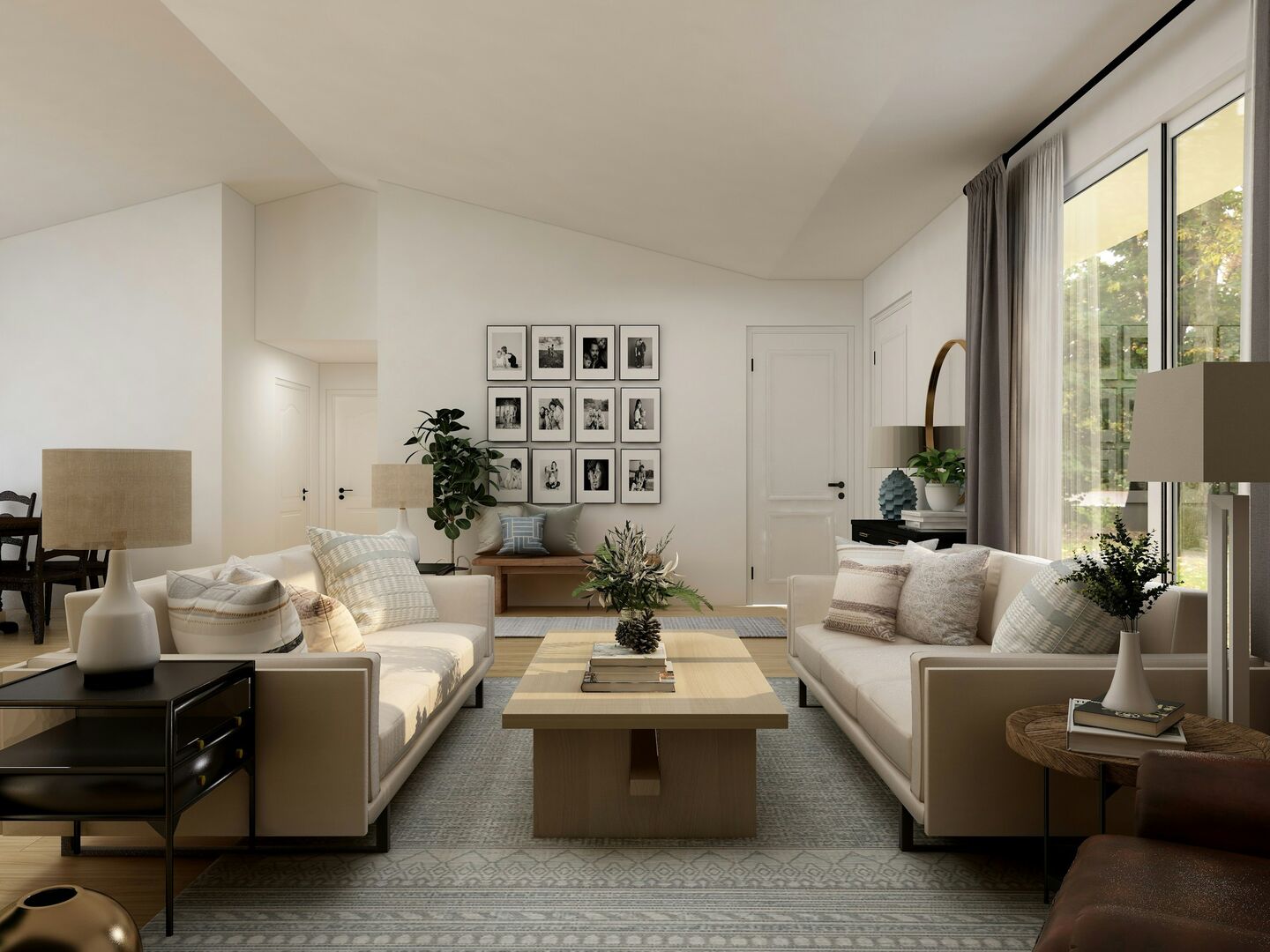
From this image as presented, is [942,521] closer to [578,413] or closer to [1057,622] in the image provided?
[1057,622]

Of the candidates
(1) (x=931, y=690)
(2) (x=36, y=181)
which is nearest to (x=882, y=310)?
(1) (x=931, y=690)

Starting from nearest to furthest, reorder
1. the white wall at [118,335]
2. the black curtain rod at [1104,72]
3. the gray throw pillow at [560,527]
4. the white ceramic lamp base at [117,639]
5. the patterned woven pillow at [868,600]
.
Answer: the white ceramic lamp base at [117,639] → the black curtain rod at [1104,72] → the patterned woven pillow at [868,600] → the white wall at [118,335] → the gray throw pillow at [560,527]

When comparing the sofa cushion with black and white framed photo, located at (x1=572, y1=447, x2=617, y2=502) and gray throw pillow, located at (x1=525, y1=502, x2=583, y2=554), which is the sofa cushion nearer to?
gray throw pillow, located at (x1=525, y1=502, x2=583, y2=554)

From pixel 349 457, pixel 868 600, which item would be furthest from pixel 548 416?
pixel 868 600

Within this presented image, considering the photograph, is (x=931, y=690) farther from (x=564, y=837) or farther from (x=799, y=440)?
(x=799, y=440)

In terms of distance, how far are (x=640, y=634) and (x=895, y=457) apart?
2567mm

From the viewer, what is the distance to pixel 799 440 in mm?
7348

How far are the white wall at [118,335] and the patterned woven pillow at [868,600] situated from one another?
5.19 metres

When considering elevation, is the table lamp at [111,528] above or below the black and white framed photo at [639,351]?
below

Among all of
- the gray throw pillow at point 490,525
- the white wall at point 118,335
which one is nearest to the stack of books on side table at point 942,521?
the gray throw pillow at point 490,525

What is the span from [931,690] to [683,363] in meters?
5.25

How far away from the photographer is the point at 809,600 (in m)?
4.16

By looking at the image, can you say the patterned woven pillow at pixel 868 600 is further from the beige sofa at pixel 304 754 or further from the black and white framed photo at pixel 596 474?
the black and white framed photo at pixel 596 474

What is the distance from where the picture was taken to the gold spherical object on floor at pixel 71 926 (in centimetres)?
75
